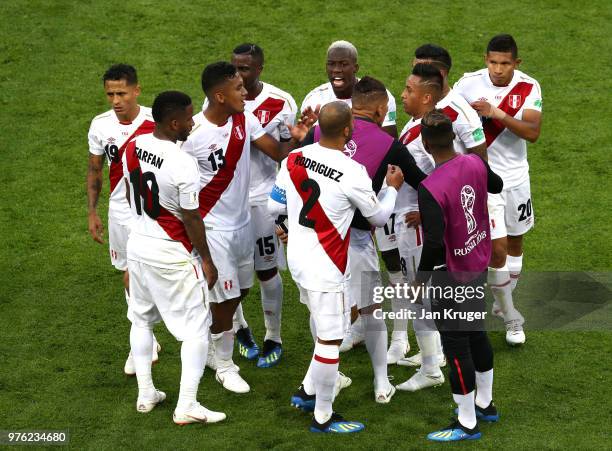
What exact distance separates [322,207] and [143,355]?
178 cm

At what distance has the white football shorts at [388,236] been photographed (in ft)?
28.0

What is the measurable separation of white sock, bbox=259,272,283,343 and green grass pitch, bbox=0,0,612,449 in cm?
27

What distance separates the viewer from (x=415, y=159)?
26.8ft

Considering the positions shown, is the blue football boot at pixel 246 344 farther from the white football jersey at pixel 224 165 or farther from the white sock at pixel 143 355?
the white sock at pixel 143 355

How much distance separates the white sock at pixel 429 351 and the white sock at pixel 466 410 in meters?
0.92

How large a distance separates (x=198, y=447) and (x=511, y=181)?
366cm

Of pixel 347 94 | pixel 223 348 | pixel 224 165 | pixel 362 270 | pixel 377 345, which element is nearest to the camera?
pixel 362 270

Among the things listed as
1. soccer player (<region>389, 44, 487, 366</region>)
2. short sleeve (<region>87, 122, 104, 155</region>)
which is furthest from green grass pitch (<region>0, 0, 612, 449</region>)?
short sleeve (<region>87, 122, 104, 155</region>)

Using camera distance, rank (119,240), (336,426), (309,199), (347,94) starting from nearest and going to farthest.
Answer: (309,199) → (336,426) → (347,94) → (119,240)

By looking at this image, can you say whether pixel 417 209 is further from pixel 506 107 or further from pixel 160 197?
pixel 160 197

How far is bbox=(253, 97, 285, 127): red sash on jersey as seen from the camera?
8.63 m

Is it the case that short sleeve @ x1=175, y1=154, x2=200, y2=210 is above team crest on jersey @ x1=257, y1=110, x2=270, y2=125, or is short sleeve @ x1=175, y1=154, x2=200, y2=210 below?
below

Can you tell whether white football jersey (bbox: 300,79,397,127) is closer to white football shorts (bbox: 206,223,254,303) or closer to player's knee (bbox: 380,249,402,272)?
player's knee (bbox: 380,249,402,272)

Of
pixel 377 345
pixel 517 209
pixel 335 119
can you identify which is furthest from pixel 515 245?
pixel 335 119
